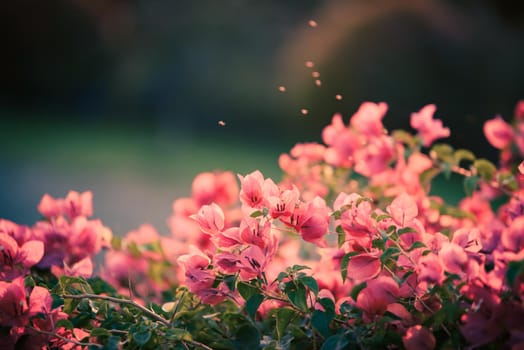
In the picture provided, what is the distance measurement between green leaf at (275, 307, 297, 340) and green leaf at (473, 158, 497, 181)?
477mm

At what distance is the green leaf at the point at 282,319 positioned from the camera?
0.59 meters

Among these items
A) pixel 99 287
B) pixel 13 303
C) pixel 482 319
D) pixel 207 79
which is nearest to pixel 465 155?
pixel 482 319

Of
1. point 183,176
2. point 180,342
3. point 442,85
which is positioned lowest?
point 180,342

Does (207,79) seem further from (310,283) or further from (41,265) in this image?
(310,283)

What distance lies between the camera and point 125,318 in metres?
0.66

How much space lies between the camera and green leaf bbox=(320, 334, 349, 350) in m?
0.56

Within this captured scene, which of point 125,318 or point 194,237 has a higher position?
point 194,237

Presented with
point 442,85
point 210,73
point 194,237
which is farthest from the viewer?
point 210,73

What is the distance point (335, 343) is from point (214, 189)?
0.55 metres

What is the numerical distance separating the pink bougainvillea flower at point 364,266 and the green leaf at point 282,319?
0.07 m

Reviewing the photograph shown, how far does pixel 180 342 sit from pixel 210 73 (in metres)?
3.57

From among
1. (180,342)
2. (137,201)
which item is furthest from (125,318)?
(137,201)

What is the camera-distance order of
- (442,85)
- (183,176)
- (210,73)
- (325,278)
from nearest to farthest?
1. (325,278)
2. (183,176)
3. (442,85)
4. (210,73)

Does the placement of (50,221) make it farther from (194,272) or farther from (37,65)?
(37,65)
